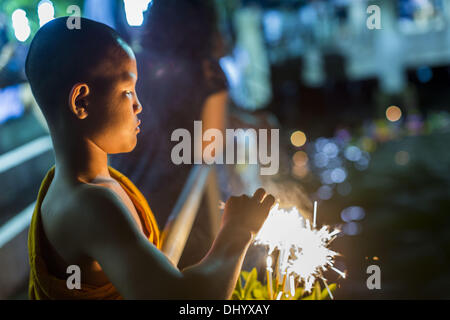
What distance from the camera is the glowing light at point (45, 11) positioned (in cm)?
104

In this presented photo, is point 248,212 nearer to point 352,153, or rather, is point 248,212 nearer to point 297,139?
point 297,139

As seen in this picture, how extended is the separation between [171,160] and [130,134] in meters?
0.28

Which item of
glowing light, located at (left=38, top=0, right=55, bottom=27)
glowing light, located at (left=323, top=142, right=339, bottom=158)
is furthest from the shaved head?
glowing light, located at (left=323, top=142, right=339, bottom=158)

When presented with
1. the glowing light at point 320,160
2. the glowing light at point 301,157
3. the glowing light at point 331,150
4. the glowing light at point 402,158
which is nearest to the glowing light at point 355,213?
the glowing light at point 301,157

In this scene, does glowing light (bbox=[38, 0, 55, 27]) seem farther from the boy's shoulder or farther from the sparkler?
the sparkler

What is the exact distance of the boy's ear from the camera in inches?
35.0

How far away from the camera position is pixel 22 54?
4.01 feet

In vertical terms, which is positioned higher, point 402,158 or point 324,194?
point 402,158

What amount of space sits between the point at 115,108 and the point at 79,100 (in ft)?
→ 0.28

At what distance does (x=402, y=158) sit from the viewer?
755 cm

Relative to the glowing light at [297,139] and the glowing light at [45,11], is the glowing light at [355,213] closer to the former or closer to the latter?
the glowing light at [297,139]

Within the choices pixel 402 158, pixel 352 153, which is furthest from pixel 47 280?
pixel 402 158
